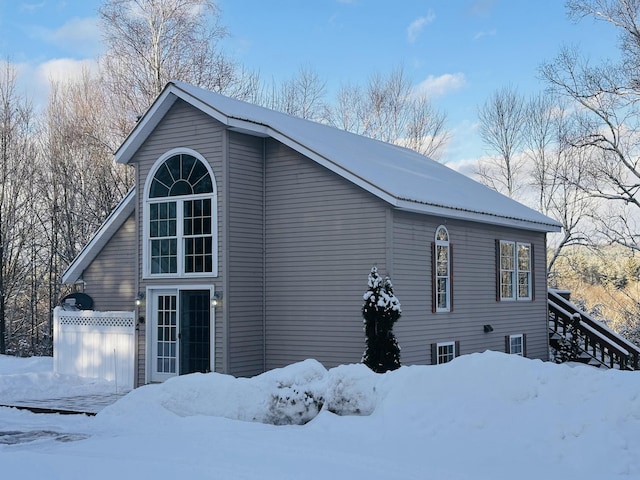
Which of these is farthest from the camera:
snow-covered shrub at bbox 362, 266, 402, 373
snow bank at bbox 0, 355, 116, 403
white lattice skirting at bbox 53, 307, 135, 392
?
white lattice skirting at bbox 53, 307, 135, 392

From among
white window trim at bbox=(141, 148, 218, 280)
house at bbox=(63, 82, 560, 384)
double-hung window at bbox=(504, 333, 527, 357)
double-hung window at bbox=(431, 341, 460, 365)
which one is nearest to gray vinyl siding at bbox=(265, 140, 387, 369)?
house at bbox=(63, 82, 560, 384)

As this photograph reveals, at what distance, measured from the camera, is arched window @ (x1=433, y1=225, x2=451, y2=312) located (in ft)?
53.3

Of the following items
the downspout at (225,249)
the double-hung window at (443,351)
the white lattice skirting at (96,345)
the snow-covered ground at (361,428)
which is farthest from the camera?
the white lattice skirting at (96,345)

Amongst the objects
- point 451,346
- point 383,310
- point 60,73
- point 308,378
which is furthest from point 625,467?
point 60,73

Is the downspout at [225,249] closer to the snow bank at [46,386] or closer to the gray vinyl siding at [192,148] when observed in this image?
the gray vinyl siding at [192,148]

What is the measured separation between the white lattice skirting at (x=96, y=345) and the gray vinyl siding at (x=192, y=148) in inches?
29.9

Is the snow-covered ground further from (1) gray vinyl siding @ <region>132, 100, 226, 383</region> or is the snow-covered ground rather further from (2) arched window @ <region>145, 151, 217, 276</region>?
(2) arched window @ <region>145, 151, 217, 276</region>

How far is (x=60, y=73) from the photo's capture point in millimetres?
33750

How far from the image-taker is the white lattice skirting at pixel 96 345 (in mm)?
16656

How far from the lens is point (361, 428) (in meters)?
9.80

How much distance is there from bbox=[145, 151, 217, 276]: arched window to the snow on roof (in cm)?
109

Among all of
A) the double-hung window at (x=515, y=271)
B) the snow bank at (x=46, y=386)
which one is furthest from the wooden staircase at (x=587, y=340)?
the snow bank at (x=46, y=386)

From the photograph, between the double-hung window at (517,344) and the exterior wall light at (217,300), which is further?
the double-hung window at (517,344)

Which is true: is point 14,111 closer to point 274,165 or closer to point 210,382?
point 274,165
